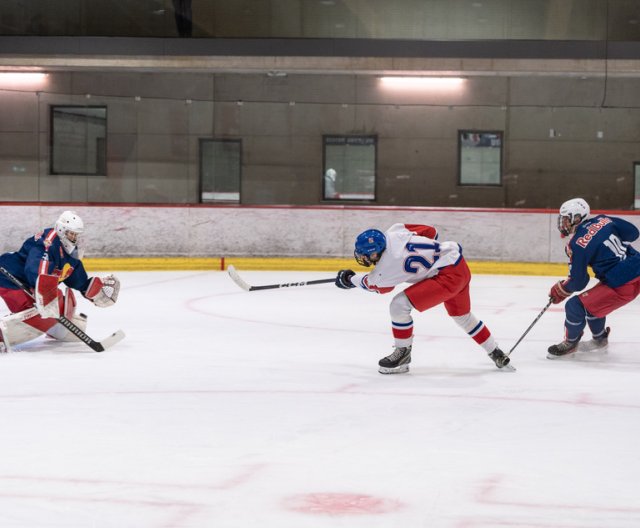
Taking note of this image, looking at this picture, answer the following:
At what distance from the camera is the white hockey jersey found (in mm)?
4789

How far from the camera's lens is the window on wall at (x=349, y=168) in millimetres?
12164

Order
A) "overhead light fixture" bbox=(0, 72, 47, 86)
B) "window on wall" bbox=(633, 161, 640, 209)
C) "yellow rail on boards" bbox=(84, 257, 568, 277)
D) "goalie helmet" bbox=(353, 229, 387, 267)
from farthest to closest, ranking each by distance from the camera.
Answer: "overhead light fixture" bbox=(0, 72, 47, 86)
"window on wall" bbox=(633, 161, 640, 209)
"yellow rail on boards" bbox=(84, 257, 568, 277)
"goalie helmet" bbox=(353, 229, 387, 267)

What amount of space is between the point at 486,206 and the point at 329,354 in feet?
23.1

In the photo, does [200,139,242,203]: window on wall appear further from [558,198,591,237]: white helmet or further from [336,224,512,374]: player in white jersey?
A: [336,224,512,374]: player in white jersey

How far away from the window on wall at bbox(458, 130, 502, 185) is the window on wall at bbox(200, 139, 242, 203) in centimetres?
276

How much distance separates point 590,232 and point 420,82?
7.39m

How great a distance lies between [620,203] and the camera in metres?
12.0

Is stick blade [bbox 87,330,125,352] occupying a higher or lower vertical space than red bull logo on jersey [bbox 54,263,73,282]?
lower

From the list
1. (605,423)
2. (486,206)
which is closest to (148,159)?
(486,206)

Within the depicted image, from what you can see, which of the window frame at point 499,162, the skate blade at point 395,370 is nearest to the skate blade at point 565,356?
the skate blade at point 395,370

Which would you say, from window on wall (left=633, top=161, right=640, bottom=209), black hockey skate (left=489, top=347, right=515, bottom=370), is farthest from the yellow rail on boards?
black hockey skate (left=489, top=347, right=515, bottom=370)

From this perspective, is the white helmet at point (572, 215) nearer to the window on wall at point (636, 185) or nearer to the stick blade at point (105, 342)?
the stick blade at point (105, 342)

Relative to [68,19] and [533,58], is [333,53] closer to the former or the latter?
[533,58]

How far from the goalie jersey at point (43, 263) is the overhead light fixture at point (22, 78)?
7.39m
